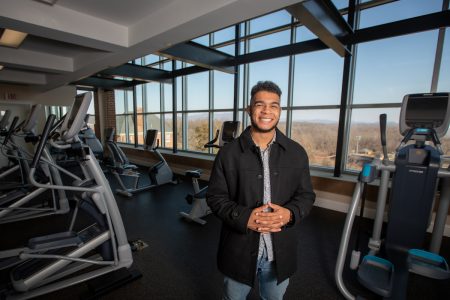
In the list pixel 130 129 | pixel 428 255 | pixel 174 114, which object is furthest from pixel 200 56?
pixel 130 129

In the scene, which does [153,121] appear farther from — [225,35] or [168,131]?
[225,35]

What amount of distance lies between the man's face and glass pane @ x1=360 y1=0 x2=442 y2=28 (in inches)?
139

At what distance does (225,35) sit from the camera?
17.8 ft

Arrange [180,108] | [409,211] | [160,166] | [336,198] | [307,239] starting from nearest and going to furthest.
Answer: [409,211] < [307,239] < [336,198] < [160,166] < [180,108]

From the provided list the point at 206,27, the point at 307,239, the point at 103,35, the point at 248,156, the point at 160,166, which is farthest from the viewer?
the point at 160,166

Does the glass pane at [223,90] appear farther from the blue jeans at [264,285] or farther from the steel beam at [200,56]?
the blue jeans at [264,285]

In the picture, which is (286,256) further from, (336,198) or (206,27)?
(336,198)

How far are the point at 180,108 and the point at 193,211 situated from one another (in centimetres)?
405

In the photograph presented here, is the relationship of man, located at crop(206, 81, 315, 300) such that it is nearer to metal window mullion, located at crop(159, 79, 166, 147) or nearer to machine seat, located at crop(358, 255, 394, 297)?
machine seat, located at crop(358, 255, 394, 297)

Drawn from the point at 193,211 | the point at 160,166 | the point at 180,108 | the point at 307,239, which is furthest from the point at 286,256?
the point at 180,108

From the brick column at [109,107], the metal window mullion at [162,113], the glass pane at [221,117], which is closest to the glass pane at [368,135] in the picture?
the glass pane at [221,117]

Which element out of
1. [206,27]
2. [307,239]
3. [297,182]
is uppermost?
[206,27]

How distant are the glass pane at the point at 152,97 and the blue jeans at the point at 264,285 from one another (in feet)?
23.1

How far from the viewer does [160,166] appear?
5.12m
